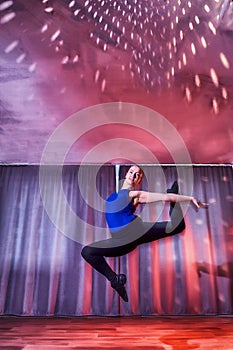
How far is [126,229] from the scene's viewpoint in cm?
293

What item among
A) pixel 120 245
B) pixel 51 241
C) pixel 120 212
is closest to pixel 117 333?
pixel 120 245

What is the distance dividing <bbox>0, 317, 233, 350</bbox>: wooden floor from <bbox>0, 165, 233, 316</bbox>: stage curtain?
32 cm

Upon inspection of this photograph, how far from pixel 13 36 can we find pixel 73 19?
1.86ft

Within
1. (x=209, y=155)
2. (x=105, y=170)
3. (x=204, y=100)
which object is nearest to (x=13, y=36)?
(x=204, y=100)

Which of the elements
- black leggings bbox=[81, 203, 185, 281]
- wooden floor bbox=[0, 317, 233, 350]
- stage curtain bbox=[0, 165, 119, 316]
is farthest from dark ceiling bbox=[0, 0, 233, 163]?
wooden floor bbox=[0, 317, 233, 350]

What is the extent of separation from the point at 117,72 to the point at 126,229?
1.57 meters

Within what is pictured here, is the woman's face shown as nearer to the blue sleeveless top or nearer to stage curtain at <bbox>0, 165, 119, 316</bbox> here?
the blue sleeveless top

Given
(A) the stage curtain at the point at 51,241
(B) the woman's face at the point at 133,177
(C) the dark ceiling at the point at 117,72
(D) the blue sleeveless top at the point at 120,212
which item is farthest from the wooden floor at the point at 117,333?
(C) the dark ceiling at the point at 117,72

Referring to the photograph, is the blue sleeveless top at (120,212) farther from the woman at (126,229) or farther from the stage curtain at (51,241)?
the stage curtain at (51,241)

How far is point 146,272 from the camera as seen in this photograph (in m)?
5.18

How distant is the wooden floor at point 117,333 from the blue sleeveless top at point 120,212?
1.09 m

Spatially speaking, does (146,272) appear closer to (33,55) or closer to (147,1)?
(33,55)

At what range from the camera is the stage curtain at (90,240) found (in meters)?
5.00

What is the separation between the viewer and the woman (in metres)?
2.62
